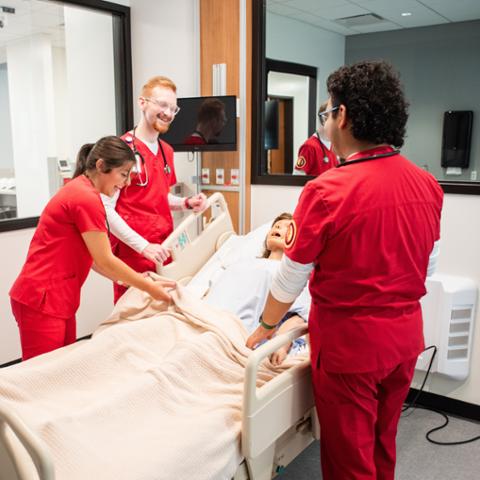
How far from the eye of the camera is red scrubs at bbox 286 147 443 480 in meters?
1.38

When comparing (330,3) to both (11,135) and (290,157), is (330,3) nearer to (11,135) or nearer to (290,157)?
(290,157)

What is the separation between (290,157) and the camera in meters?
6.11

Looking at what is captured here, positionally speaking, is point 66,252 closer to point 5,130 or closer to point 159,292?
point 159,292

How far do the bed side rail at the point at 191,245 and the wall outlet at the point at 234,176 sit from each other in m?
0.41

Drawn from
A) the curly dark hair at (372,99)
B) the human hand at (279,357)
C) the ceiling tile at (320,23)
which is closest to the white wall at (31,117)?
the human hand at (279,357)

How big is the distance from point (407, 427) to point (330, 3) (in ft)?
13.8

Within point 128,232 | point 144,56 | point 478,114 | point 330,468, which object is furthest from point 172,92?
point 478,114

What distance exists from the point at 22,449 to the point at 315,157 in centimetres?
238

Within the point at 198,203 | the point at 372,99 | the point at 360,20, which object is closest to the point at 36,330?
the point at 198,203

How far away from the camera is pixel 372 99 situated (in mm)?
1369

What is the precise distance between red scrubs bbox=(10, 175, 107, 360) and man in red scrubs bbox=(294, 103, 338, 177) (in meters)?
1.59

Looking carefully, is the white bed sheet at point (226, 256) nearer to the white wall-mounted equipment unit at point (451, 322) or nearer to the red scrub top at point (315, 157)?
the red scrub top at point (315, 157)

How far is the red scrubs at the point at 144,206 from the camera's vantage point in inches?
103

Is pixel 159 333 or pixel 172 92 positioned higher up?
pixel 172 92
